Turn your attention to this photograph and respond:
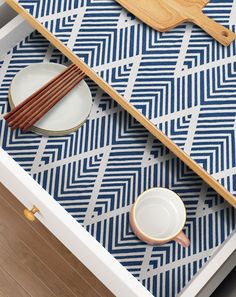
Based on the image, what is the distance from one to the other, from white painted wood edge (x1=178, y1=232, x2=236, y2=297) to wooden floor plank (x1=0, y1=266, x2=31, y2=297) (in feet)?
1.64

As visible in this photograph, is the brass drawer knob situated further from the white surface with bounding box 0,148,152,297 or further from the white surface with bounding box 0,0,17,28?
the white surface with bounding box 0,0,17,28

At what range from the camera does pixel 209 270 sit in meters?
0.96

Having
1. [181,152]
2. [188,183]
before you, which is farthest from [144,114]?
[188,183]

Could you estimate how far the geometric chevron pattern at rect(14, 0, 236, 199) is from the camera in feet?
2.81

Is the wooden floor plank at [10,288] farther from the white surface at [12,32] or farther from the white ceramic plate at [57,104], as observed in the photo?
the white surface at [12,32]

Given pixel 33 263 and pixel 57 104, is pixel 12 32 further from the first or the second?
pixel 33 263

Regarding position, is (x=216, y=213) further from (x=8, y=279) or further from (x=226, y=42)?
(x=8, y=279)

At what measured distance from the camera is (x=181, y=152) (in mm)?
847

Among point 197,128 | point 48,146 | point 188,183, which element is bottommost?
point 188,183

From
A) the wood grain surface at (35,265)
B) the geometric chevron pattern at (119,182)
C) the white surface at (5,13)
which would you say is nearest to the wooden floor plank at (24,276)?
the wood grain surface at (35,265)

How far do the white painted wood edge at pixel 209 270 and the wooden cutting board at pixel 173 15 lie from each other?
1.21 feet

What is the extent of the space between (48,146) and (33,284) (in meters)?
0.41

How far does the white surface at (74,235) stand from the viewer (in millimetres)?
915

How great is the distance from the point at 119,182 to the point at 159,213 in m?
0.11
